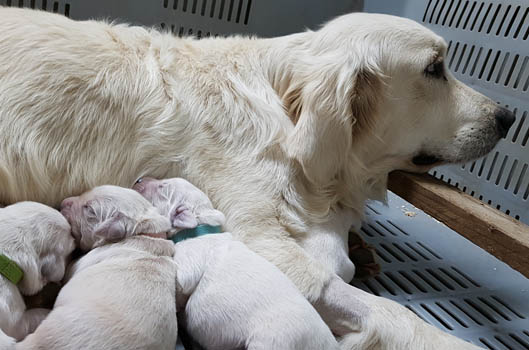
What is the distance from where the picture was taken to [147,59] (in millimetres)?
1447

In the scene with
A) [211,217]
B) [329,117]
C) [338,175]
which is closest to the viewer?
[211,217]

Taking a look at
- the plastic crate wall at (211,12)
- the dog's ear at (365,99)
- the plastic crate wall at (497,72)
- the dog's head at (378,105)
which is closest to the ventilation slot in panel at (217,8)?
the plastic crate wall at (211,12)

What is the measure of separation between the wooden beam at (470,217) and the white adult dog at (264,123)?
0.09 metres

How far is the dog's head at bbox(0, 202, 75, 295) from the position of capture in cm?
106

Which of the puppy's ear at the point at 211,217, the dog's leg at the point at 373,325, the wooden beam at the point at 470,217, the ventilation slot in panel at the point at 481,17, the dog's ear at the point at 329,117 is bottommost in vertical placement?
the dog's leg at the point at 373,325

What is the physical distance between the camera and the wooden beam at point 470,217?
139cm

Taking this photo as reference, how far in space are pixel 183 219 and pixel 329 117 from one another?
0.50 m

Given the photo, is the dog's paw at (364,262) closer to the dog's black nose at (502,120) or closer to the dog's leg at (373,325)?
the dog's leg at (373,325)

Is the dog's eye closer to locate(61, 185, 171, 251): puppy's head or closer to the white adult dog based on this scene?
the white adult dog

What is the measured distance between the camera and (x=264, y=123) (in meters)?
1.47

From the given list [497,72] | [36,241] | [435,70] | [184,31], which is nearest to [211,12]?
[184,31]

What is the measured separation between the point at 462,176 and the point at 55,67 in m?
1.69

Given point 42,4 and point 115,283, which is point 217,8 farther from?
point 115,283

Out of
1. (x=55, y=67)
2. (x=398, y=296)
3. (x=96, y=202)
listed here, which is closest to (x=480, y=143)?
(x=398, y=296)
